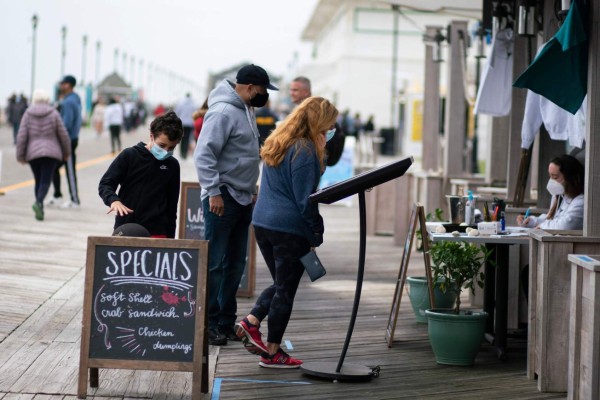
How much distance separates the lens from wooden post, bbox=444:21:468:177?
14.1 meters

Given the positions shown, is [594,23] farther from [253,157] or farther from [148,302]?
[148,302]

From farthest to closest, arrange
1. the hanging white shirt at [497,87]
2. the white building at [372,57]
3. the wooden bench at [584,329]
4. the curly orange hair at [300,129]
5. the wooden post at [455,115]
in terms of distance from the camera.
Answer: the white building at [372,57]
the wooden post at [455,115]
the hanging white shirt at [497,87]
the curly orange hair at [300,129]
the wooden bench at [584,329]

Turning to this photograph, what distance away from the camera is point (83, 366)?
20.2ft

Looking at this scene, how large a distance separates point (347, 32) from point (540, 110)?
192 ft

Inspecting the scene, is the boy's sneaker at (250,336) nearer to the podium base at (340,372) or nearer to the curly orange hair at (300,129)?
the podium base at (340,372)

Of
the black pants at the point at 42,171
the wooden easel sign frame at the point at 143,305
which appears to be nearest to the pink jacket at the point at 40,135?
the black pants at the point at 42,171

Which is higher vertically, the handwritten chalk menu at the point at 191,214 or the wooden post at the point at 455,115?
the wooden post at the point at 455,115

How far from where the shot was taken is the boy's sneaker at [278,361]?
721cm

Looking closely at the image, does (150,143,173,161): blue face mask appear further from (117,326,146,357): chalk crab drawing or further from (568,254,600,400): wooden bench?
(568,254,600,400): wooden bench

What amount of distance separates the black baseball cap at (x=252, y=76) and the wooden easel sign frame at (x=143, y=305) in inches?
76.4

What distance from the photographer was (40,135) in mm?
15672

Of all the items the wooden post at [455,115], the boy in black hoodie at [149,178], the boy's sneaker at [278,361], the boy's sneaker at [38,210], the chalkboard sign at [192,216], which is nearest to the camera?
the boy in black hoodie at [149,178]

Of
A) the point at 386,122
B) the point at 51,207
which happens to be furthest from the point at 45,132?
the point at 386,122

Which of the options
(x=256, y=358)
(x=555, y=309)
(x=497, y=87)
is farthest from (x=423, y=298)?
(x=497, y=87)
